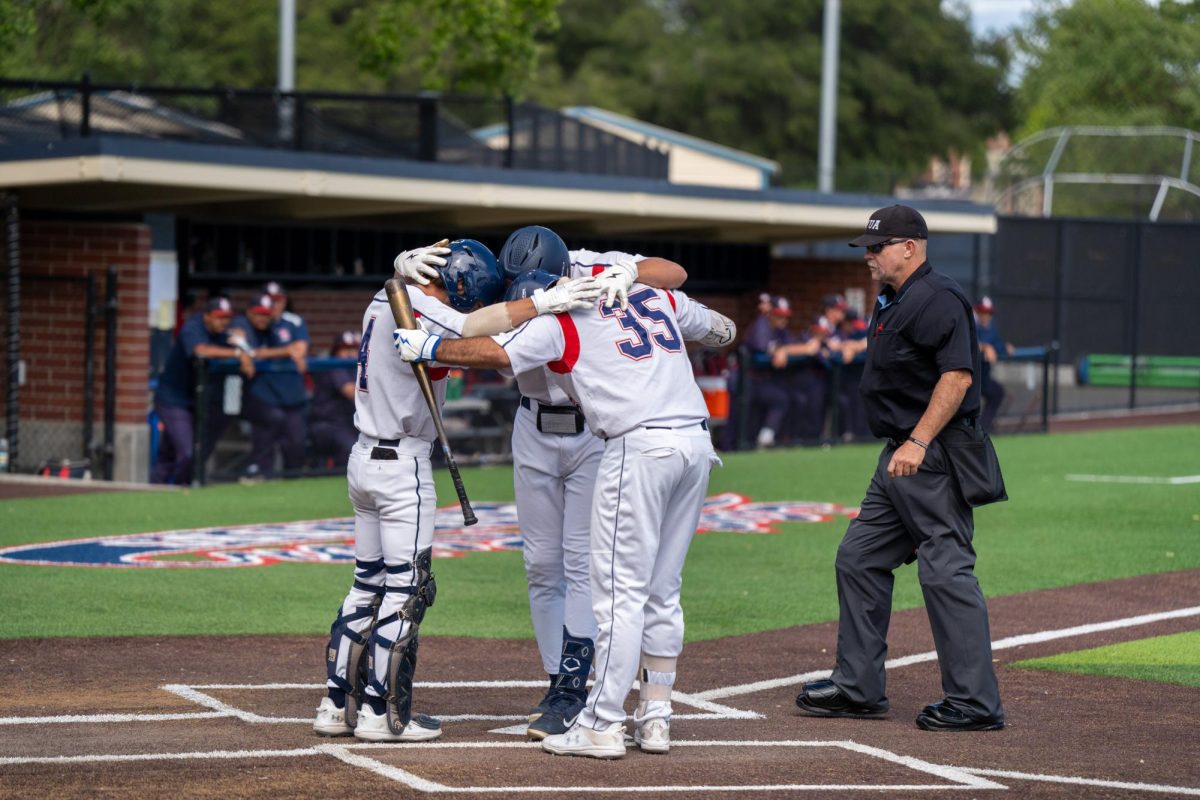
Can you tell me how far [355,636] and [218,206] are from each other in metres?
12.0

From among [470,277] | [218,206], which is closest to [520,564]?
[470,277]

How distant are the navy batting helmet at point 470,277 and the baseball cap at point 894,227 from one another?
147 centimetres

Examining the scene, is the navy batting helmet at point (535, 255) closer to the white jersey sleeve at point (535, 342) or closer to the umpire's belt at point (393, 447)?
the white jersey sleeve at point (535, 342)

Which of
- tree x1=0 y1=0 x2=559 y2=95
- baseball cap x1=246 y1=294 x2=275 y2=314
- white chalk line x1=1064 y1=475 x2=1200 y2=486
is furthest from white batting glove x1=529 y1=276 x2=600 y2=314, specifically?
tree x1=0 y1=0 x2=559 y2=95

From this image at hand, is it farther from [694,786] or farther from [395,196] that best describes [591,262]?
[395,196]

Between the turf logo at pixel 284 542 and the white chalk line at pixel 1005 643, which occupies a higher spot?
the white chalk line at pixel 1005 643

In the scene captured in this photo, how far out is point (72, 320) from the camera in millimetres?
15867

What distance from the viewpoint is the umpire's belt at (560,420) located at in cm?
623

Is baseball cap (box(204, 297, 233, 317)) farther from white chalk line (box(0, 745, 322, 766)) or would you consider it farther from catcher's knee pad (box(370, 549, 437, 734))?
white chalk line (box(0, 745, 322, 766))

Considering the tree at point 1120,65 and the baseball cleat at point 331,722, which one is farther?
the tree at point 1120,65

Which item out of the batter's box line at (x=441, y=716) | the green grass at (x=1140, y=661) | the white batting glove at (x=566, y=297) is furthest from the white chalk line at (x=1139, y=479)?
the white batting glove at (x=566, y=297)

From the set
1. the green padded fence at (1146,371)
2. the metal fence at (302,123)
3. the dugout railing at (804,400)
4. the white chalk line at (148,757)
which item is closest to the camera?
the white chalk line at (148,757)

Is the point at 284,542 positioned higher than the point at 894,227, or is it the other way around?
the point at 894,227

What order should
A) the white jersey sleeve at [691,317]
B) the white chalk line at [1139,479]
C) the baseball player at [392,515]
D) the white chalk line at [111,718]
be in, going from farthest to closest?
the white chalk line at [1139,479], the white chalk line at [111,718], the white jersey sleeve at [691,317], the baseball player at [392,515]
